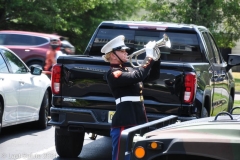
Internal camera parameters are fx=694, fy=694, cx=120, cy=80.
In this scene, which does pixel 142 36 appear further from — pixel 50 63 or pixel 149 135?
pixel 50 63

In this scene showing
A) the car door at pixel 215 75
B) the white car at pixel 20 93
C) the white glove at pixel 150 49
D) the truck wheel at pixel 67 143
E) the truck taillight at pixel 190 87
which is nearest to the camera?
the white glove at pixel 150 49

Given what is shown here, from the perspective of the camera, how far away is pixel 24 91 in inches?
474

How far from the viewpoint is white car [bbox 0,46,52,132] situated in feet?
36.5

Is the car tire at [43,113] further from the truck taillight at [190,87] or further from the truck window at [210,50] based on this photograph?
the truck taillight at [190,87]

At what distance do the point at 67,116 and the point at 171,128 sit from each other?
387 cm

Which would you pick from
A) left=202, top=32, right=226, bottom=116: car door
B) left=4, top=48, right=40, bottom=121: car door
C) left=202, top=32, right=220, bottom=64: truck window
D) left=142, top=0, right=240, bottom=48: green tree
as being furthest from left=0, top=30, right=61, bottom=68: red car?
left=142, top=0, right=240, bottom=48: green tree

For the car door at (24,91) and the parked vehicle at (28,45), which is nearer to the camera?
the car door at (24,91)

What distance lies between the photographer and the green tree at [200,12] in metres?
40.2

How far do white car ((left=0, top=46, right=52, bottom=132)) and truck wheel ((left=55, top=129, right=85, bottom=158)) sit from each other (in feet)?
5.48

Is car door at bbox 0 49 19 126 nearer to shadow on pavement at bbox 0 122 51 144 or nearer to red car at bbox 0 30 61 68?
shadow on pavement at bbox 0 122 51 144

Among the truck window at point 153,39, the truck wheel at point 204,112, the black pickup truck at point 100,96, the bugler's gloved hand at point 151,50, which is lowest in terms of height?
the truck wheel at point 204,112

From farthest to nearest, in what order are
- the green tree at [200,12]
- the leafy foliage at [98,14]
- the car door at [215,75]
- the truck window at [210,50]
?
1. the green tree at [200,12]
2. the leafy foliage at [98,14]
3. the truck window at [210,50]
4. the car door at [215,75]

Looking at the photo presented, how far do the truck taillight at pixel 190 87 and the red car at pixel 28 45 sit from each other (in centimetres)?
1521

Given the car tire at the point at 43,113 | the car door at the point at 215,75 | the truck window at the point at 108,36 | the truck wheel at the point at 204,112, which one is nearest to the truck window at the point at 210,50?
the car door at the point at 215,75
